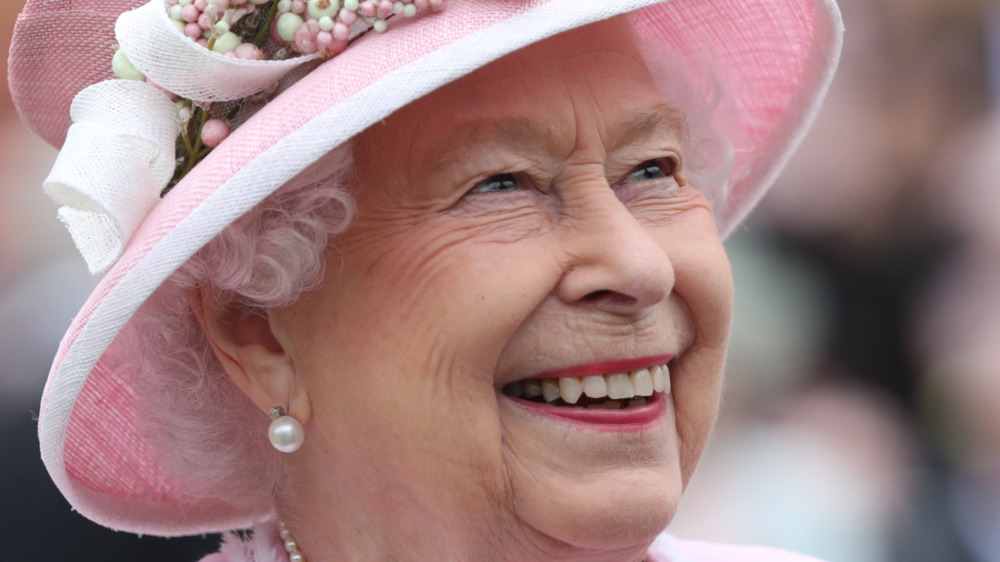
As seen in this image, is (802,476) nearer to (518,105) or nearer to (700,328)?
(700,328)

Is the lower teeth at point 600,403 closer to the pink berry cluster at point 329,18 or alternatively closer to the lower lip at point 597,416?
the lower lip at point 597,416

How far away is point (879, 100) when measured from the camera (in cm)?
407

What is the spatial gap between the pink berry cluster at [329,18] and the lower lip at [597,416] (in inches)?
24.3

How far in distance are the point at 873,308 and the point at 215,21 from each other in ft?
9.47

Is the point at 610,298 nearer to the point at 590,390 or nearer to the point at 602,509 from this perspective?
the point at 590,390

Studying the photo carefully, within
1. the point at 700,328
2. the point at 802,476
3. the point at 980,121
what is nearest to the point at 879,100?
the point at 980,121

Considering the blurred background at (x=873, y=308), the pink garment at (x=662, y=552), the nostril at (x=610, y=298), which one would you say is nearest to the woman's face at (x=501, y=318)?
the nostril at (x=610, y=298)

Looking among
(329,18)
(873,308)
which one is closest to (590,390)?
(329,18)

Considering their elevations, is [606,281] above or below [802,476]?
above

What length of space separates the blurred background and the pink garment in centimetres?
129

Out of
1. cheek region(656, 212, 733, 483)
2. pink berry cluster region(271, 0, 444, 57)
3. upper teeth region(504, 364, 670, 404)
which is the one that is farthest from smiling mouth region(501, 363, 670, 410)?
pink berry cluster region(271, 0, 444, 57)

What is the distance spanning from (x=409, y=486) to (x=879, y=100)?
307 cm

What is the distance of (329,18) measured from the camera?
1566mm

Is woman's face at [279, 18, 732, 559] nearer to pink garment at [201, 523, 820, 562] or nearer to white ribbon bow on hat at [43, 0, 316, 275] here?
white ribbon bow on hat at [43, 0, 316, 275]
